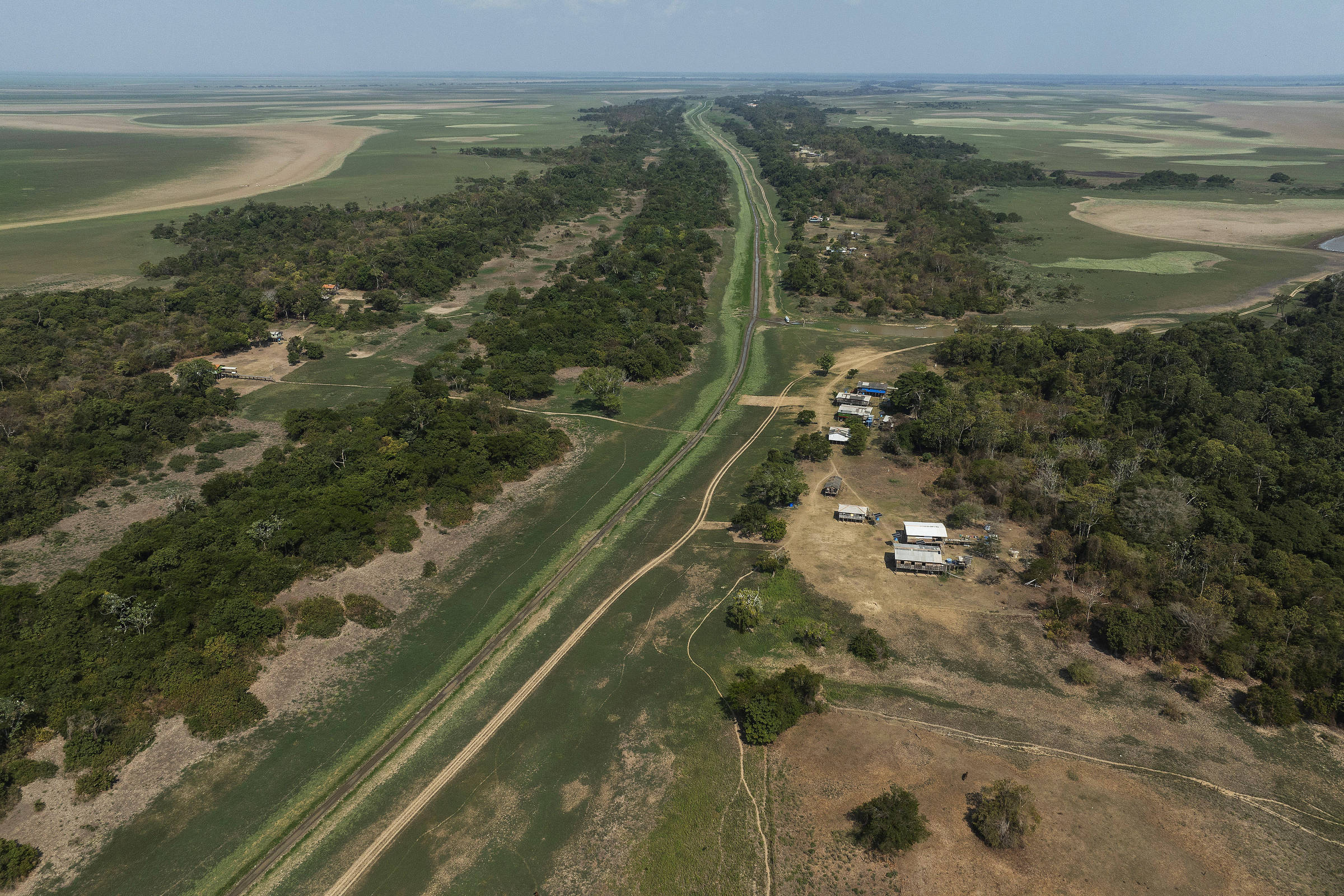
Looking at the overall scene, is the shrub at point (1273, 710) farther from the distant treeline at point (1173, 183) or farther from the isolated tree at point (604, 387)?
the distant treeline at point (1173, 183)

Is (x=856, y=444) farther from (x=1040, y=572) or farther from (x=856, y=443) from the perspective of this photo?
(x=1040, y=572)

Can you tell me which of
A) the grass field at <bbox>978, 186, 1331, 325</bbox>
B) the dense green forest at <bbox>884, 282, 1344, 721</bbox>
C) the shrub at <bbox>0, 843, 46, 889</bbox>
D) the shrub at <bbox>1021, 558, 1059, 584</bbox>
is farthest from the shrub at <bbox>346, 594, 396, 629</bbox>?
the grass field at <bbox>978, 186, 1331, 325</bbox>

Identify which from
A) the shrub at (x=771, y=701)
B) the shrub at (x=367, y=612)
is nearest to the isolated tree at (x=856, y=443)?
the shrub at (x=771, y=701)

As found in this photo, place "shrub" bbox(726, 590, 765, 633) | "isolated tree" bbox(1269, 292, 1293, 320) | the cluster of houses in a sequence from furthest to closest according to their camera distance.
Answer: "isolated tree" bbox(1269, 292, 1293, 320) → the cluster of houses → "shrub" bbox(726, 590, 765, 633)

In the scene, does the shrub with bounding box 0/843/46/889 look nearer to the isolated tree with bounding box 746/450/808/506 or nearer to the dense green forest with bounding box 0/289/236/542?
the dense green forest with bounding box 0/289/236/542

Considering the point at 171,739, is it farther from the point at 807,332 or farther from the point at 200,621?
the point at 807,332

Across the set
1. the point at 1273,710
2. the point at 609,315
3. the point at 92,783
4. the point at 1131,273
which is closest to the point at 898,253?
the point at 1131,273
